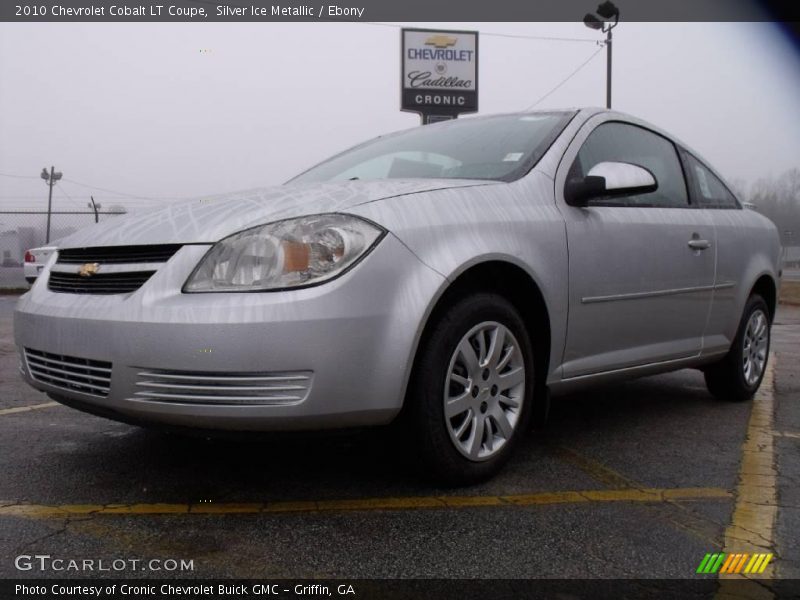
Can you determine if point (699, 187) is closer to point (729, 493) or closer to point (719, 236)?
point (719, 236)

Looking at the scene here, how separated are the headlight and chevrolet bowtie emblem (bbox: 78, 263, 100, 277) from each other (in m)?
0.46

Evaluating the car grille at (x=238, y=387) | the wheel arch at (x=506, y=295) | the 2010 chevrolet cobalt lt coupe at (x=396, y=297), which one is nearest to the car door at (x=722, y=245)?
the 2010 chevrolet cobalt lt coupe at (x=396, y=297)

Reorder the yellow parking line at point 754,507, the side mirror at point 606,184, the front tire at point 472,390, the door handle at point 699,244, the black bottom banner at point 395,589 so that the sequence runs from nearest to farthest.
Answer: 1. the black bottom banner at point 395,589
2. the yellow parking line at point 754,507
3. the front tire at point 472,390
4. the side mirror at point 606,184
5. the door handle at point 699,244

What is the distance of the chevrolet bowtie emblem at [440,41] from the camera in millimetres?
18828

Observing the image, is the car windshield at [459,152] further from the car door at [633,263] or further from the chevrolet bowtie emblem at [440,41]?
the chevrolet bowtie emblem at [440,41]

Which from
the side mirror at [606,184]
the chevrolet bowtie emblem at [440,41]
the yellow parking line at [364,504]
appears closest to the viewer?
the yellow parking line at [364,504]

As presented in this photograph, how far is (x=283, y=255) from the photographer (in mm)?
2420

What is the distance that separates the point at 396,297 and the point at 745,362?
10.0 feet

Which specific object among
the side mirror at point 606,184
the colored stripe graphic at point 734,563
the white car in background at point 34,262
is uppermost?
the side mirror at point 606,184

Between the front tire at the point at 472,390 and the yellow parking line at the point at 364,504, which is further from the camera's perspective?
the front tire at the point at 472,390

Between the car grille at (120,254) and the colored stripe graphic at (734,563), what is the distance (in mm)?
1876

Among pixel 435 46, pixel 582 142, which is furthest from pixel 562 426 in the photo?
pixel 435 46

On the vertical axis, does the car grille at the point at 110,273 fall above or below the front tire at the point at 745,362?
above

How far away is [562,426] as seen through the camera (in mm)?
3906
